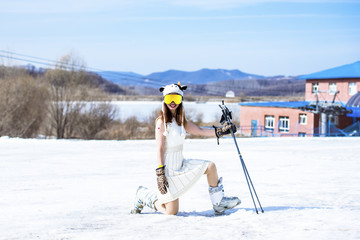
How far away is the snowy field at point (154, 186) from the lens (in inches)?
A: 173

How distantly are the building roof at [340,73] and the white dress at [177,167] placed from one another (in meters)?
43.8

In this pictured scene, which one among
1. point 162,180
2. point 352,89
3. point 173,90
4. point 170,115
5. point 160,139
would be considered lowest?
point 162,180

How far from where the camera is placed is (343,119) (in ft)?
141

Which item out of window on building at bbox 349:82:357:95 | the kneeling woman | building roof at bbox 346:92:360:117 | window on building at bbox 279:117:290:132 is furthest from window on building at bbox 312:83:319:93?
the kneeling woman

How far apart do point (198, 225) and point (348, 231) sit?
144cm

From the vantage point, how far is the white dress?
16.9 feet

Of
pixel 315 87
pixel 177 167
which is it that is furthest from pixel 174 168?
pixel 315 87

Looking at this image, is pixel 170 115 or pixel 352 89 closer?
pixel 170 115

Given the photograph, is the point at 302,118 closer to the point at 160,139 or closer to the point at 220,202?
the point at 220,202

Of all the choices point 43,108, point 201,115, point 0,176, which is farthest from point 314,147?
point 201,115

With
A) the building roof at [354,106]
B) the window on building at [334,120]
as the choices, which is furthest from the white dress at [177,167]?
the window on building at [334,120]

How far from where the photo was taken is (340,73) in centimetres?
4788

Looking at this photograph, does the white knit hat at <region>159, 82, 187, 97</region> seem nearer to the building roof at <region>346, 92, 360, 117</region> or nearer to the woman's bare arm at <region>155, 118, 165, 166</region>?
the woman's bare arm at <region>155, 118, 165, 166</region>

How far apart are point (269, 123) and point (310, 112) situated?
22.1ft
